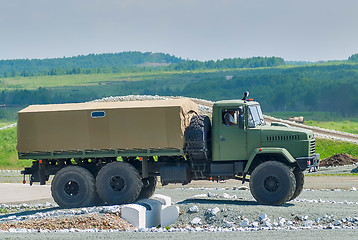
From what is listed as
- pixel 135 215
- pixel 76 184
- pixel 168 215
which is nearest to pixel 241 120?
pixel 168 215

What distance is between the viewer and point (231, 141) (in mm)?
24156

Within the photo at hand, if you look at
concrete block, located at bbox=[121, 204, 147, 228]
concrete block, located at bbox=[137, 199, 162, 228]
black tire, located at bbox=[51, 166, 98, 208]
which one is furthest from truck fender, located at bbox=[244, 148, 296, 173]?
black tire, located at bbox=[51, 166, 98, 208]

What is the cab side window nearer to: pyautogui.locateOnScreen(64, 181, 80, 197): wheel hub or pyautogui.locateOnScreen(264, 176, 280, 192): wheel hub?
pyautogui.locateOnScreen(264, 176, 280, 192): wheel hub

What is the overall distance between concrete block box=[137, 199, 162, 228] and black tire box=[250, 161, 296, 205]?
3138 millimetres

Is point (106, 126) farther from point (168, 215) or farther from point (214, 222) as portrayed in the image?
point (214, 222)

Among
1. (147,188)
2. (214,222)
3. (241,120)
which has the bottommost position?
(214,222)

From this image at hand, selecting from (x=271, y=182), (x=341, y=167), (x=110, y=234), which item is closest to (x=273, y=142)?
(x=271, y=182)

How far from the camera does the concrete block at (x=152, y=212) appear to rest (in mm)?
22438

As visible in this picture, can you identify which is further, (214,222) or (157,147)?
(157,147)

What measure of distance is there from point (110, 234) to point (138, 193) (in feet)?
15.8

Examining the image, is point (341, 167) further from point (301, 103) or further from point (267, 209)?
point (301, 103)

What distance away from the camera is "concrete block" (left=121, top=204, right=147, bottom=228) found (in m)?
21.7

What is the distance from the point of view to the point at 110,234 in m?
19.8

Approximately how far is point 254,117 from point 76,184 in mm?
6521
